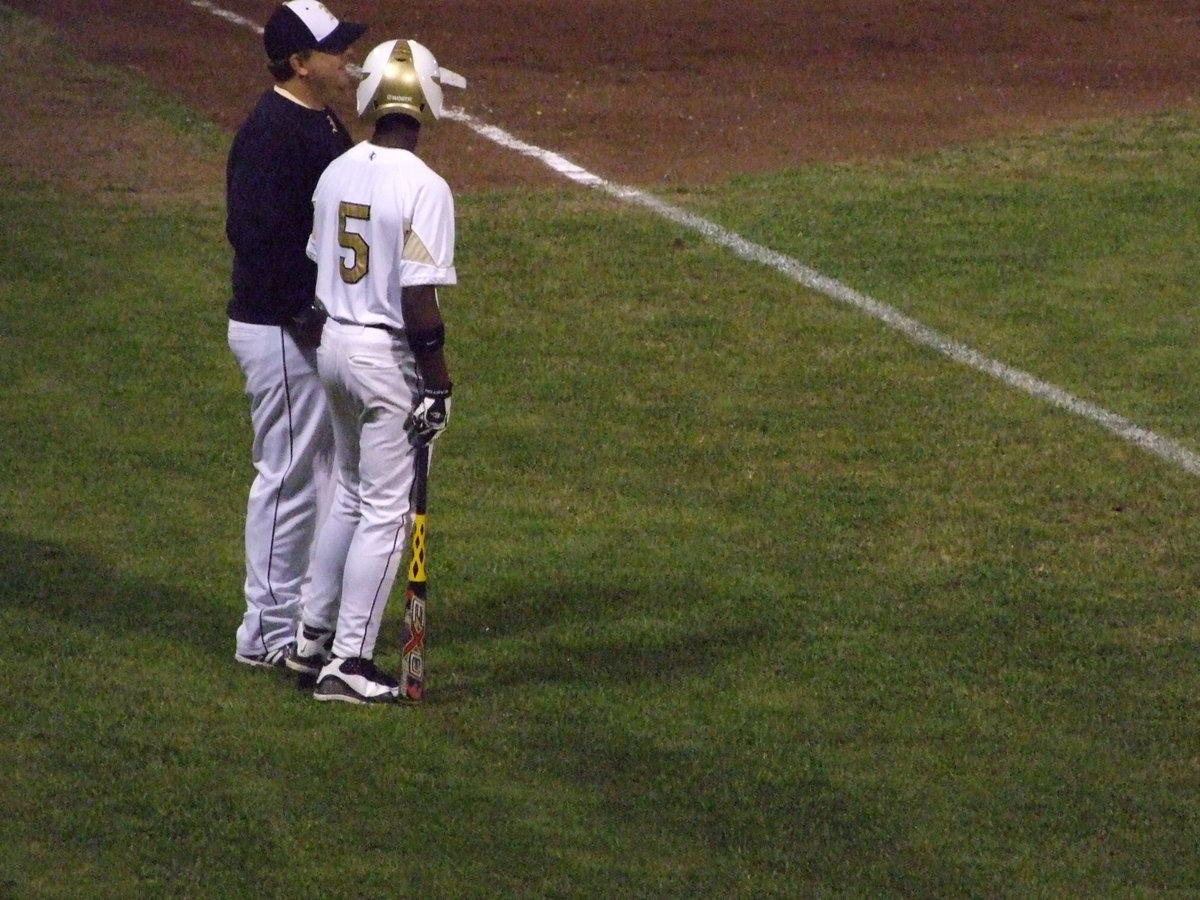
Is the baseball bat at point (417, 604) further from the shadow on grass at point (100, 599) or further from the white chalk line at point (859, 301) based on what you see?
the white chalk line at point (859, 301)

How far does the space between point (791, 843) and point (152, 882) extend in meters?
1.53

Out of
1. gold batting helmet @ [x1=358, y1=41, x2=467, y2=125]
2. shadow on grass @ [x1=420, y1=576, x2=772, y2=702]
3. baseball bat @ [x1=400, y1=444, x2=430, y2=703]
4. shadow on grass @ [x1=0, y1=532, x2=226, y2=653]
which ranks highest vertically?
gold batting helmet @ [x1=358, y1=41, x2=467, y2=125]

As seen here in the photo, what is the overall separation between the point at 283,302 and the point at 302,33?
0.76 metres

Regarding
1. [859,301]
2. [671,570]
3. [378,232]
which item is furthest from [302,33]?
[859,301]

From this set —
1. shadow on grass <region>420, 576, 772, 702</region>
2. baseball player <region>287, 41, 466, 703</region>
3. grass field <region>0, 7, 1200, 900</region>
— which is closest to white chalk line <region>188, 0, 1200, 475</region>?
grass field <region>0, 7, 1200, 900</region>

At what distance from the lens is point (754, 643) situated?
19.6ft

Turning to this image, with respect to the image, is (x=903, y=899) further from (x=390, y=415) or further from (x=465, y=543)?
(x=465, y=543)

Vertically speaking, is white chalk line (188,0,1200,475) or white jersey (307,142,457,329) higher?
white jersey (307,142,457,329)

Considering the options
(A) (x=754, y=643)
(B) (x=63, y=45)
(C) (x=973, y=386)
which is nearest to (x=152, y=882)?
(A) (x=754, y=643)

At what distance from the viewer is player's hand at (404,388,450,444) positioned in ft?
17.2

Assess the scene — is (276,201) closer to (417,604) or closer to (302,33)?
(302,33)

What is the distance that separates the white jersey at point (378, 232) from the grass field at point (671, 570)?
1175 millimetres

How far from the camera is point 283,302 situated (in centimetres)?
553

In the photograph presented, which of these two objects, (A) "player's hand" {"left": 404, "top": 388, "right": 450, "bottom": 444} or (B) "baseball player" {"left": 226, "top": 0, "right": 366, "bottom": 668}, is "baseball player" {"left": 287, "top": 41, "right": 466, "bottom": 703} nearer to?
(A) "player's hand" {"left": 404, "top": 388, "right": 450, "bottom": 444}
